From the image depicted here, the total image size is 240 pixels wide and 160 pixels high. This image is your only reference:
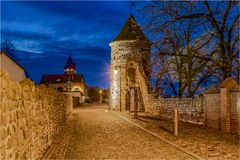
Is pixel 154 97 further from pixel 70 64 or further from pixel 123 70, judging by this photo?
pixel 70 64

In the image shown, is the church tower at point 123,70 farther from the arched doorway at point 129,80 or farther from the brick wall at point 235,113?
the brick wall at point 235,113

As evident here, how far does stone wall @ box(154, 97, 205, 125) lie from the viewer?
577 inches

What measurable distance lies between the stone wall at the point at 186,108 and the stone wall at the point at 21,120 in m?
8.99

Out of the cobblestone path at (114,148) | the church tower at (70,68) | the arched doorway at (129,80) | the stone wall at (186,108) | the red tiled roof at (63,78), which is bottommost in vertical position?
the cobblestone path at (114,148)

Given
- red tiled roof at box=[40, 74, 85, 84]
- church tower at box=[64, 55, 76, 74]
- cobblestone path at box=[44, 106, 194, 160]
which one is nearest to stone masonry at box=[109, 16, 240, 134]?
cobblestone path at box=[44, 106, 194, 160]

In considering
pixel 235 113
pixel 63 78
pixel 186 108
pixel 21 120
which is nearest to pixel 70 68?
pixel 63 78

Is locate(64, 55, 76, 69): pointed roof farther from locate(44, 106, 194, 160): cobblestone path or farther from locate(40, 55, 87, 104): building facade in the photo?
locate(44, 106, 194, 160): cobblestone path

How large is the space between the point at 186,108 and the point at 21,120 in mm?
12978

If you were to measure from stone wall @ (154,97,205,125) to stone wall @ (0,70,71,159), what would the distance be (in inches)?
354

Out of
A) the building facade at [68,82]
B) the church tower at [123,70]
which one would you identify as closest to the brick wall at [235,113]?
the church tower at [123,70]

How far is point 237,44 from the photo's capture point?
13922mm

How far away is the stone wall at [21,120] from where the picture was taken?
143 inches

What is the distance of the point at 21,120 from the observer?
16.0 feet

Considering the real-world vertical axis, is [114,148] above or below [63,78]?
below
